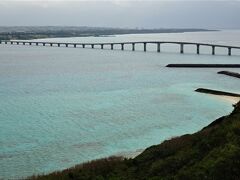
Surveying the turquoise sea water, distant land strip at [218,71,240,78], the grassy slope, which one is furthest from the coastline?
the grassy slope

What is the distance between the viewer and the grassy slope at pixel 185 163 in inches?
434

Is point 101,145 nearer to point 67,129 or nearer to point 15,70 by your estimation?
point 67,129

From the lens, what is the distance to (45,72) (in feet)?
238

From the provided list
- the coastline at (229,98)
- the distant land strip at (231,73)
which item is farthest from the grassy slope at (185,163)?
the distant land strip at (231,73)

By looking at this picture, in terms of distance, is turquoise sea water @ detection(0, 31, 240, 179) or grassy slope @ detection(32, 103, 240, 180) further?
turquoise sea water @ detection(0, 31, 240, 179)

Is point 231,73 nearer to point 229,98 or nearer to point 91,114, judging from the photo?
point 229,98

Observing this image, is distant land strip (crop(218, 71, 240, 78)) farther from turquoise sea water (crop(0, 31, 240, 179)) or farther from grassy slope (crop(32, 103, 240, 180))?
grassy slope (crop(32, 103, 240, 180))

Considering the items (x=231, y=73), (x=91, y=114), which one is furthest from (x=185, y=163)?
(x=231, y=73)

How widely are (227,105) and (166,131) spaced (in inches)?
429

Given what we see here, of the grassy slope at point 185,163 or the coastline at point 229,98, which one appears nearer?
the grassy slope at point 185,163

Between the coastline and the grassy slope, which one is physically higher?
the grassy slope

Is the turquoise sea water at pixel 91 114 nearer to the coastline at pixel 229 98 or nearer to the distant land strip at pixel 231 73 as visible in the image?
the coastline at pixel 229 98

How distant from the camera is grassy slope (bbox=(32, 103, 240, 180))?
1103cm

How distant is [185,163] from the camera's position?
42.7ft
